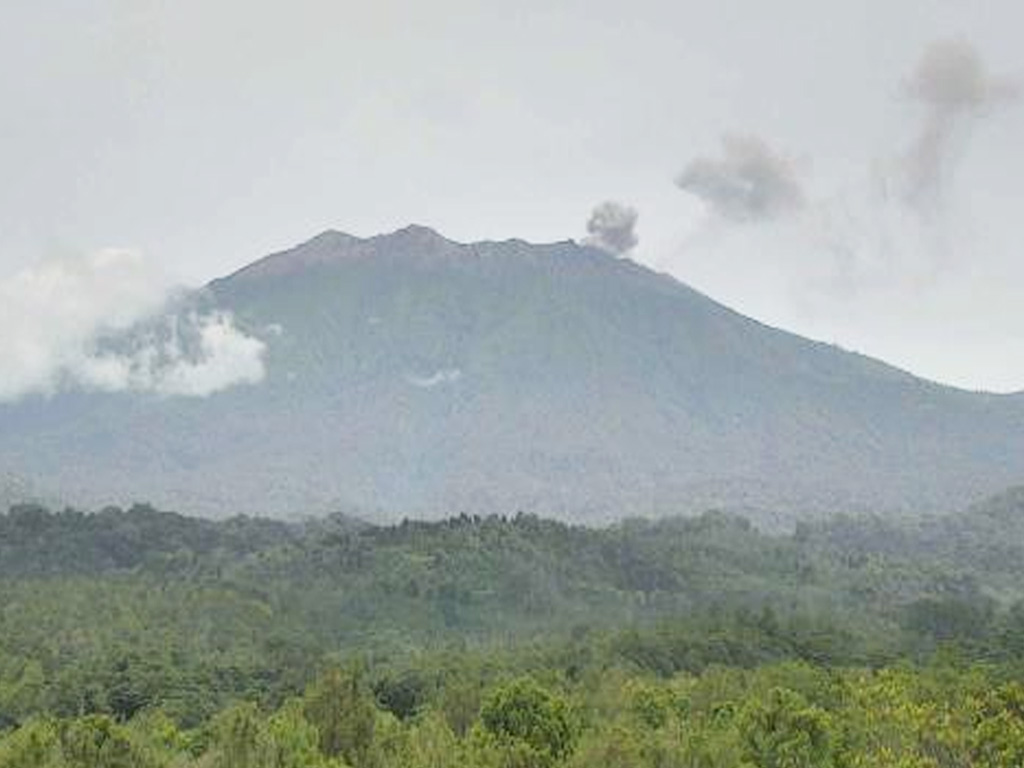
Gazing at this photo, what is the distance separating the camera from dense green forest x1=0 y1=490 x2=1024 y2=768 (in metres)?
46.3

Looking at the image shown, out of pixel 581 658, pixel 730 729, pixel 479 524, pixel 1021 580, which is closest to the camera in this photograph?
pixel 730 729

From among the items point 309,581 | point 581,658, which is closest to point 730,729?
point 581,658

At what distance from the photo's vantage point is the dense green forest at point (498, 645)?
46.3m

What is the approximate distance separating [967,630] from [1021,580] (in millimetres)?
64972

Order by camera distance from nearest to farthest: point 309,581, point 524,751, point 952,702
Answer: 1. point 524,751
2. point 952,702
3. point 309,581

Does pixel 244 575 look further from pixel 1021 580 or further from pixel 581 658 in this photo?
pixel 1021 580

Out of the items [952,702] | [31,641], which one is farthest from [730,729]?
[31,641]

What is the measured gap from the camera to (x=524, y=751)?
1752 inches

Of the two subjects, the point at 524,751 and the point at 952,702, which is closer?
the point at 524,751

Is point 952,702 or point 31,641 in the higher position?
point 952,702

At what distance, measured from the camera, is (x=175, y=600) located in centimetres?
10950

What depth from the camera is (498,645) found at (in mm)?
102188

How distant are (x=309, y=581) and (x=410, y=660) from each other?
3817 cm

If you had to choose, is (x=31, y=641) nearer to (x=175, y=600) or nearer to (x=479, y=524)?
(x=175, y=600)
